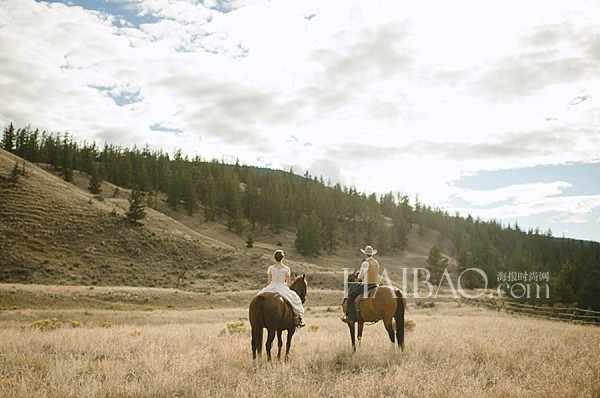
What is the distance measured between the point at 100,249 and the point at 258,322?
180 ft

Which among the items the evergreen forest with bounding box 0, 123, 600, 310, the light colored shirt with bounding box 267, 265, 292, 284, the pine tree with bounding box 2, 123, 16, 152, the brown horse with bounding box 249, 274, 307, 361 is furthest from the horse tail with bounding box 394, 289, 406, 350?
the pine tree with bounding box 2, 123, 16, 152

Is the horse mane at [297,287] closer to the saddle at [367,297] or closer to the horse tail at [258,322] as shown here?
the saddle at [367,297]

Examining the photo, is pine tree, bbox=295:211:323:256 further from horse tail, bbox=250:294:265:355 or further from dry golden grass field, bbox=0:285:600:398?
horse tail, bbox=250:294:265:355

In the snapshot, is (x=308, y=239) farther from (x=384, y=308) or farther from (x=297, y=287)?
(x=384, y=308)

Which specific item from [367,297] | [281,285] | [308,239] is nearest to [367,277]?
[367,297]

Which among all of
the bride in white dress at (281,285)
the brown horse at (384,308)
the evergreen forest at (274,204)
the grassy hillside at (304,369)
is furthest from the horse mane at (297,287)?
the evergreen forest at (274,204)

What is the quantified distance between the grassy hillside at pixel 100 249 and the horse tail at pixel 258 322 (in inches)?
1625

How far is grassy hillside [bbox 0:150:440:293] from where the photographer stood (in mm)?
49188

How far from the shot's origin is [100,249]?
5619 centimetres

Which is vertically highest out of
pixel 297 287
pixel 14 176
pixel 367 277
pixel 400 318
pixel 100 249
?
pixel 14 176

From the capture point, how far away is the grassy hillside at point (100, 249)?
4919 cm

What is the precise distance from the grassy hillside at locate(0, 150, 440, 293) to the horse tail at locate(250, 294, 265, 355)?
41282 millimetres

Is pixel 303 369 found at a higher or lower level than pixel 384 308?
lower

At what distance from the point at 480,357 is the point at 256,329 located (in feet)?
17.9
